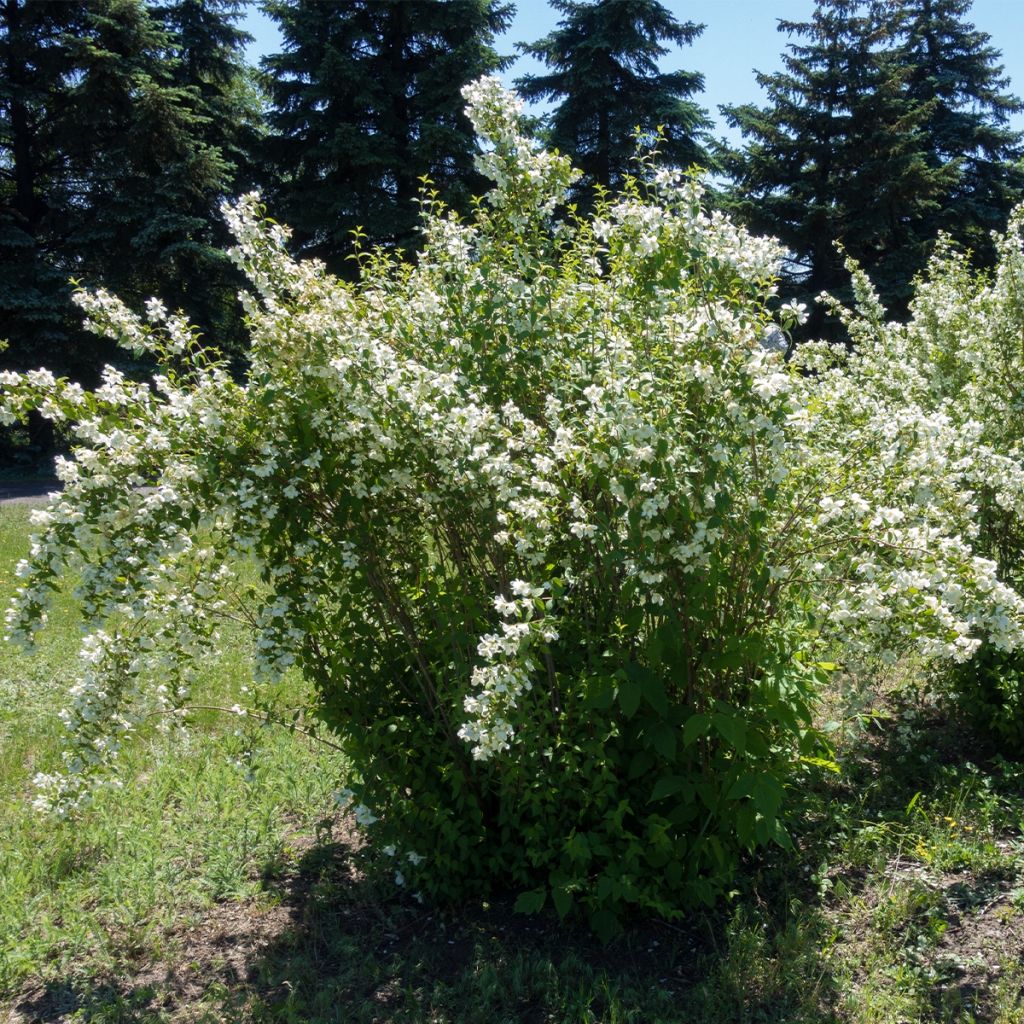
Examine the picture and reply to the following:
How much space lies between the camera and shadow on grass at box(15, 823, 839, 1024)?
117 inches

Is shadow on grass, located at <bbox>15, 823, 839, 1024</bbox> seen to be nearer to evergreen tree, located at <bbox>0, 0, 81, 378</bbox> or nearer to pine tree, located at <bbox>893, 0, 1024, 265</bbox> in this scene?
evergreen tree, located at <bbox>0, 0, 81, 378</bbox>

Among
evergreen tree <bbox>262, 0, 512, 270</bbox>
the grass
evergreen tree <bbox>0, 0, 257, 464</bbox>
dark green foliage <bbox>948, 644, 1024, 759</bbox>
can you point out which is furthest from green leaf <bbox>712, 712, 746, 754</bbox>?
evergreen tree <bbox>0, 0, 257, 464</bbox>

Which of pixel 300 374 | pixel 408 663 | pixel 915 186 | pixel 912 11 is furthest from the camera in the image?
pixel 912 11

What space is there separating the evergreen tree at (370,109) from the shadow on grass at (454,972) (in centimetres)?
1714

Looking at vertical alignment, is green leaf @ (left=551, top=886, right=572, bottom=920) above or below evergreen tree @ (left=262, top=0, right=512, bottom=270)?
below

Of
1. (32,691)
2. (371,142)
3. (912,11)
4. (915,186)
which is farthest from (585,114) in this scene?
(32,691)

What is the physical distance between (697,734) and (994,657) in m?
2.26

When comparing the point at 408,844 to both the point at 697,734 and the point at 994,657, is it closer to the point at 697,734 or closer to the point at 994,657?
the point at 697,734

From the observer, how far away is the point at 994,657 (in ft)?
14.3

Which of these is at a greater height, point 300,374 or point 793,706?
point 300,374

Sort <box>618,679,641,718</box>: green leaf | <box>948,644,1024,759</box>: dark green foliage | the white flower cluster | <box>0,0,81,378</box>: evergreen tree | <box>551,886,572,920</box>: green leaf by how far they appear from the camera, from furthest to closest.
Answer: <box>0,0,81,378</box>: evergreen tree
<box>948,644,1024,759</box>: dark green foliage
<box>551,886,572,920</box>: green leaf
<box>618,679,641,718</box>: green leaf
the white flower cluster

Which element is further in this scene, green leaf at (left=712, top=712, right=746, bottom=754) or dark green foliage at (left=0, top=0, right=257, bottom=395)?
dark green foliage at (left=0, top=0, right=257, bottom=395)

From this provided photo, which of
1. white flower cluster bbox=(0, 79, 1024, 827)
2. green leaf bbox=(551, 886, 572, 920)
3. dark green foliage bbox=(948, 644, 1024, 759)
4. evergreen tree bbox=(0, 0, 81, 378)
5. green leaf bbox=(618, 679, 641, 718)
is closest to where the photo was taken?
white flower cluster bbox=(0, 79, 1024, 827)

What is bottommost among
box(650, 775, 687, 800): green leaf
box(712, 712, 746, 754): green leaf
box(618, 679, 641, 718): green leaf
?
box(650, 775, 687, 800): green leaf
